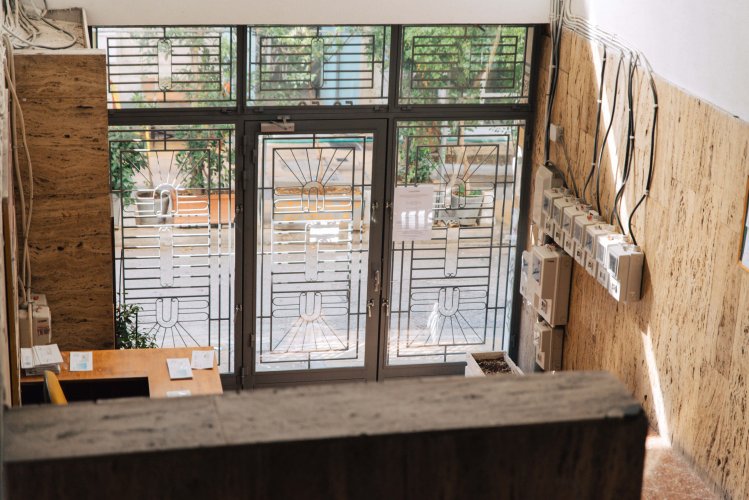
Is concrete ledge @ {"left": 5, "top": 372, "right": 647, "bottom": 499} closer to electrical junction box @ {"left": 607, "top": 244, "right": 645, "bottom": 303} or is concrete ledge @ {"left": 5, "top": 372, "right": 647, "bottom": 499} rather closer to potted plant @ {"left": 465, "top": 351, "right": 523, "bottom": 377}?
electrical junction box @ {"left": 607, "top": 244, "right": 645, "bottom": 303}

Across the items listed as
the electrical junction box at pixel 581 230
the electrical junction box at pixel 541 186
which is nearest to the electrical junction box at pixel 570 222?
the electrical junction box at pixel 581 230

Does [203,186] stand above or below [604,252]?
above

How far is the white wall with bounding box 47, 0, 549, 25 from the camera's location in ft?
18.6

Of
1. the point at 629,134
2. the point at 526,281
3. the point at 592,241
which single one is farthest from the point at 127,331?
the point at 629,134

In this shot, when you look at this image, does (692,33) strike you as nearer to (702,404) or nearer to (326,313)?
(702,404)

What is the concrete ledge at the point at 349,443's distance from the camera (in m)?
0.59

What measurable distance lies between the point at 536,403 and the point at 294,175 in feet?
18.5

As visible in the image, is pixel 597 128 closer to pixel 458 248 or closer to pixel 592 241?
pixel 592 241

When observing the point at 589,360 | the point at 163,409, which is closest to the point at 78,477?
the point at 163,409

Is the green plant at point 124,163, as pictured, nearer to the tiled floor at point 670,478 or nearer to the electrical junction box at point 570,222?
the electrical junction box at point 570,222

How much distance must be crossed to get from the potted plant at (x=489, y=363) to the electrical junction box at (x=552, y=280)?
559 millimetres

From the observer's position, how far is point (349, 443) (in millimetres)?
621

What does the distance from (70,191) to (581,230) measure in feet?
8.72

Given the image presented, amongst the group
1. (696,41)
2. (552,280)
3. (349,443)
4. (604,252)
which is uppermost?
(696,41)
